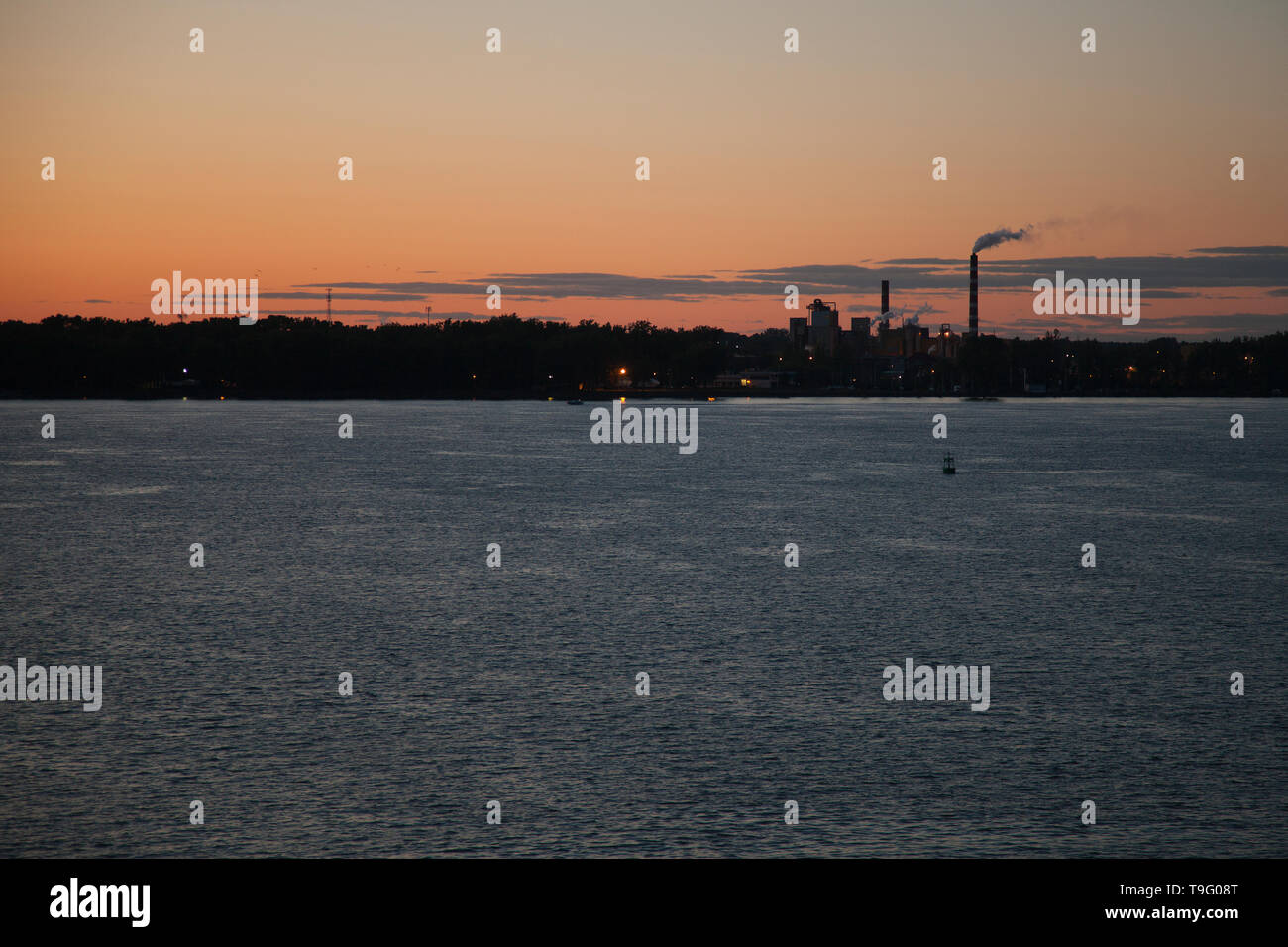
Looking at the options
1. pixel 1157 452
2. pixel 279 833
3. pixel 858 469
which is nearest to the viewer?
pixel 279 833

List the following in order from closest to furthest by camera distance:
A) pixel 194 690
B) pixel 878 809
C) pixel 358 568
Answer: pixel 878 809 < pixel 194 690 < pixel 358 568

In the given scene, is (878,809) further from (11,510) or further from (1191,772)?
(11,510)

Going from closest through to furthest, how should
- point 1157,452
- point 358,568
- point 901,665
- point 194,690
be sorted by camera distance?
1. point 194,690
2. point 901,665
3. point 358,568
4. point 1157,452

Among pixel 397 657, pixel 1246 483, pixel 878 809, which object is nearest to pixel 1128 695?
pixel 878 809

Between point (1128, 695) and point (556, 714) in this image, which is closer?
point (556, 714)

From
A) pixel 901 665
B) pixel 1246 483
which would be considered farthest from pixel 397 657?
pixel 1246 483

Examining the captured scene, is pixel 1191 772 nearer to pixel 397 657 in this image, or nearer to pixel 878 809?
pixel 878 809
